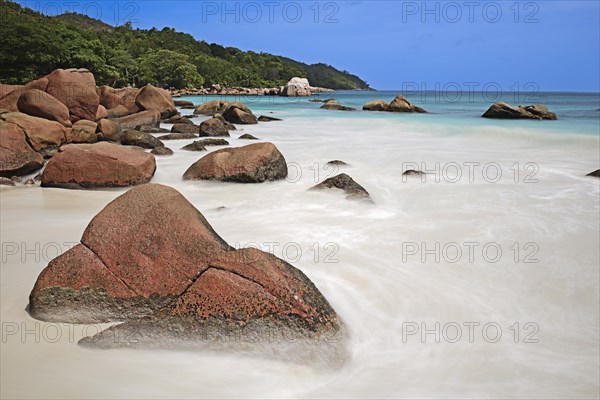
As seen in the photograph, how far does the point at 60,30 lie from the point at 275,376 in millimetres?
41825

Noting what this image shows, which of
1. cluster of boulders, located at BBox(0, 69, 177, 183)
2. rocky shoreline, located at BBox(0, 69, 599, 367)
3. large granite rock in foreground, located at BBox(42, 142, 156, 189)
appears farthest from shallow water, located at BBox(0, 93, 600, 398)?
cluster of boulders, located at BBox(0, 69, 177, 183)

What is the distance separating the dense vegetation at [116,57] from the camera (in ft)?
104

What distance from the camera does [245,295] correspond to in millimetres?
2826

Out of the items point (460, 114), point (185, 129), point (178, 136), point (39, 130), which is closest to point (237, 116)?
point (185, 129)

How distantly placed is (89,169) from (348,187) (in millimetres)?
4096

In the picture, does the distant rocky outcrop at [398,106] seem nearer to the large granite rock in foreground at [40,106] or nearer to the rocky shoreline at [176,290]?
the large granite rock in foreground at [40,106]

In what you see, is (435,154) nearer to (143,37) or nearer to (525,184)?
(525,184)

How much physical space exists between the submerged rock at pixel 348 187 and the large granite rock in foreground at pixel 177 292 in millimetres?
3896

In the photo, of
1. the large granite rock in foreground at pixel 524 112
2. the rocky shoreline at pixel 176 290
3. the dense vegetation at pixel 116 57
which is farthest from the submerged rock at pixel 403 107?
the rocky shoreline at pixel 176 290

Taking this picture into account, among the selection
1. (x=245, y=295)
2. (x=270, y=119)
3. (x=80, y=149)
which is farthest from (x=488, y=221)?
(x=270, y=119)

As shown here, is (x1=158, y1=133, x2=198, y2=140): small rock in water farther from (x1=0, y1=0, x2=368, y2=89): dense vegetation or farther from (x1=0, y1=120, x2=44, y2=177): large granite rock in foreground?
(x1=0, y1=0, x2=368, y2=89): dense vegetation

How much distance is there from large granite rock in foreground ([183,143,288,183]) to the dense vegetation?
1198 inches

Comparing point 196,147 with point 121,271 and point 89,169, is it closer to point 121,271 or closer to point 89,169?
point 89,169

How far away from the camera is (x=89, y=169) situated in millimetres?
7023
